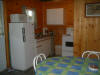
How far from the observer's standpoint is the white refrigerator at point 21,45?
326 centimetres

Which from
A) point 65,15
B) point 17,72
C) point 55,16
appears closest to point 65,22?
point 65,15

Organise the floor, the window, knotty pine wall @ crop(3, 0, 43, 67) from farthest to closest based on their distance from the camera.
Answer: the window < knotty pine wall @ crop(3, 0, 43, 67) < the floor

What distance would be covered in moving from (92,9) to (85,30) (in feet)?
1.83

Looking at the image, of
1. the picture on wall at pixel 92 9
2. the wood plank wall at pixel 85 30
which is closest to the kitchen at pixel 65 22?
the wood plank wall at pixel 85 30

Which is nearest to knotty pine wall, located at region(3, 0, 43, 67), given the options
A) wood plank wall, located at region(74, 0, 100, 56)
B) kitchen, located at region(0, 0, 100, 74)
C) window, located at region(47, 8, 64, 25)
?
kitchen, located at region(0, 0, 100, 74)

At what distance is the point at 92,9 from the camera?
2988mm

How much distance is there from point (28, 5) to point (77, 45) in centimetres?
242

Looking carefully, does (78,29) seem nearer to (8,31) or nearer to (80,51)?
→ (80,51)

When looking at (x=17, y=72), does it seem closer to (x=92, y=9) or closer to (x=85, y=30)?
(x=85, y=30)

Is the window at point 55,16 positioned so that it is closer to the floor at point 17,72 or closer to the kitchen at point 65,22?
the kitchen at point 65,22

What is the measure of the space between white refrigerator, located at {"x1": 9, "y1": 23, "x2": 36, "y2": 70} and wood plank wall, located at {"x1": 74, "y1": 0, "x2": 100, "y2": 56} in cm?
136

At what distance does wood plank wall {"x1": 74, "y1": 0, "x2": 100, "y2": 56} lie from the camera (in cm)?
305

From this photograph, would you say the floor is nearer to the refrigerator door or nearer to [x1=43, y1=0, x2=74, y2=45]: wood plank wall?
the refrigerator door

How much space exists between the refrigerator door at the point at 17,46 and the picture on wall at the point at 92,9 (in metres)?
1.73
